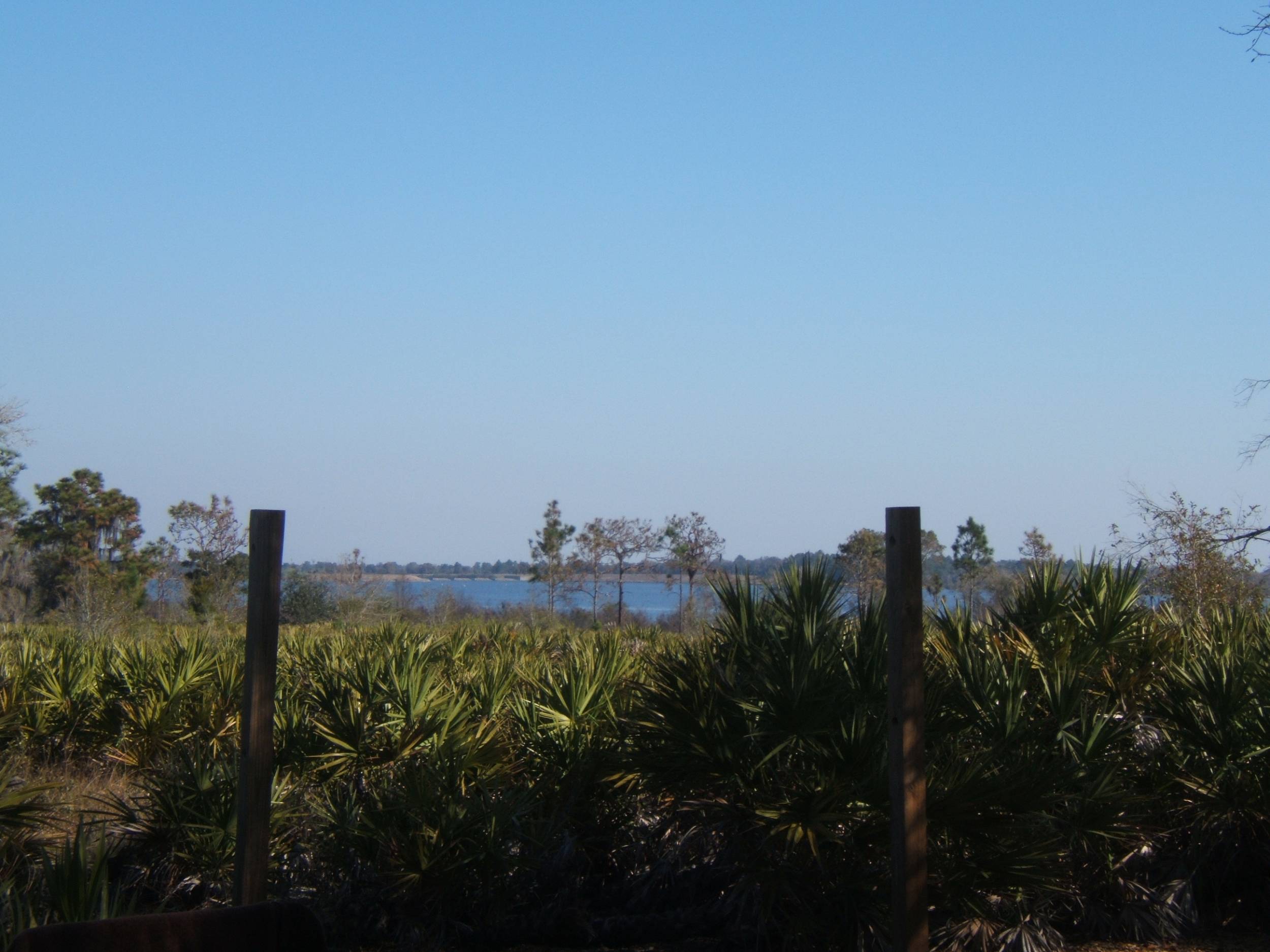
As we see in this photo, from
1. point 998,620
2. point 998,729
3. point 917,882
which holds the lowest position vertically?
point 917,882

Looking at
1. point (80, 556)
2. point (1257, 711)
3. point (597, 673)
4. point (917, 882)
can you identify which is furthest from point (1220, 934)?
point (80, 556)

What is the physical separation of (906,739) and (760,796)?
1575 millimetres

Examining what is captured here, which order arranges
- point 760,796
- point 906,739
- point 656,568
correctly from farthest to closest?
point 656,568
point 760,796
point 906,739

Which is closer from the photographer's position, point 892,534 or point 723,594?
point 892,534

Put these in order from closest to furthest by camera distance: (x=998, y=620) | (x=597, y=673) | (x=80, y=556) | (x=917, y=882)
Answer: (x=917, y=882) → (x=998, y=620) → (x=597, y=673) → (x=80, y=556)

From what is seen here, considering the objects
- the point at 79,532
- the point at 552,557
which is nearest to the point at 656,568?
the point at 552,557

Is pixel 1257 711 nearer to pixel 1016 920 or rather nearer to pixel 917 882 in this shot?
pixel 1016 920

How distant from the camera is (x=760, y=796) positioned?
620 centimetres

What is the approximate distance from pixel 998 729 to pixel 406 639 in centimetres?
672

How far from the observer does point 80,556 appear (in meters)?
48.7

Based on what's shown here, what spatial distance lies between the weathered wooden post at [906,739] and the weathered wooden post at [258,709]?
2.85 meters

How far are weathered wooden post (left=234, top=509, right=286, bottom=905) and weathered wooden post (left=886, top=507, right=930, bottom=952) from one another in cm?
285

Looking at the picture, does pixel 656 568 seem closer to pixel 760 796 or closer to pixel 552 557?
pixel 552 557

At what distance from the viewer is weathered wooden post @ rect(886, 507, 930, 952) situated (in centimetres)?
479
